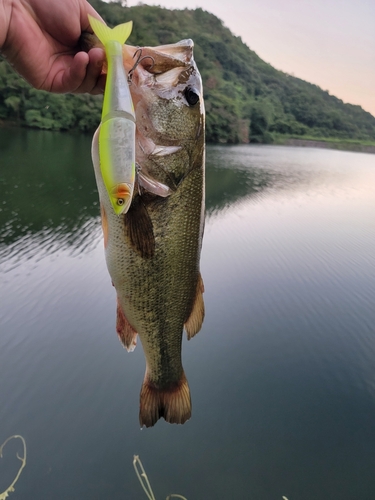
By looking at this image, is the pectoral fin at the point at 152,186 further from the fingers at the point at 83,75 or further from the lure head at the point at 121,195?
the fingers at the point at 83,75

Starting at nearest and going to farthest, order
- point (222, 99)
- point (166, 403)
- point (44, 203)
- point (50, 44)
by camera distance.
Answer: point (50, 44) → point (166, 403) → point (44, 203) → point (222, 99)

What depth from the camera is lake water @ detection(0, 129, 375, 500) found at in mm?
5445

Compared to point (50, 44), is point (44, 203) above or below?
below

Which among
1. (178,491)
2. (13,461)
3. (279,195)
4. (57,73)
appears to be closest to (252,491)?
(178,491)

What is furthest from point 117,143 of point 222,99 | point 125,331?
point 222,99

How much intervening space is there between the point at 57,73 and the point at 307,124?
92349mm

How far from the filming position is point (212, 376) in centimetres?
716

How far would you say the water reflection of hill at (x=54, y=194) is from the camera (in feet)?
37.5

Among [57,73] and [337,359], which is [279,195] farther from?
[57,73]

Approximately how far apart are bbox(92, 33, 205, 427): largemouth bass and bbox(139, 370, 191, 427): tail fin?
0.34m

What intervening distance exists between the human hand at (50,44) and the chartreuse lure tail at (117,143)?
0.40 metres

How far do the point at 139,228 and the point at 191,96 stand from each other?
23.6 inches

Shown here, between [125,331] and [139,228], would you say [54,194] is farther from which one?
[139,228]

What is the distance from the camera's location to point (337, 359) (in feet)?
25.7
